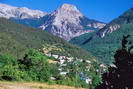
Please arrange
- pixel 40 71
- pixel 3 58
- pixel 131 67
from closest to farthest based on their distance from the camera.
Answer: pixel 131 67
pixel 40 71
pixel 3 58

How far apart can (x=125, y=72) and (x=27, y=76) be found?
258 feet

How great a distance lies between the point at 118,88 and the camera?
2370 centimetres

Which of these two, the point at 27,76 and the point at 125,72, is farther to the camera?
the point at 27,76

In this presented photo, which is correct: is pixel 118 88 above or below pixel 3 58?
below

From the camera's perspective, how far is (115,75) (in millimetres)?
23750

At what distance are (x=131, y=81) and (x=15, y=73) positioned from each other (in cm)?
7246

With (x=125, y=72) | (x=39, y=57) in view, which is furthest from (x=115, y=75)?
(x=39, y=57)

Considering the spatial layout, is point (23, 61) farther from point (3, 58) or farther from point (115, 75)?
point (115, 75)

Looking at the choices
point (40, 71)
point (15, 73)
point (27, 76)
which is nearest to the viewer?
point (15, 73)

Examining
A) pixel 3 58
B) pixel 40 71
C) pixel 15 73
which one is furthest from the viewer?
pixel 3 58

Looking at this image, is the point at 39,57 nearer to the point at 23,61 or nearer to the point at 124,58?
the point at 23,61

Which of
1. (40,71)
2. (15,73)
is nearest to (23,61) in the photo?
(40,71)

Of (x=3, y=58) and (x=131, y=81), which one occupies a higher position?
(x=3, y=58)

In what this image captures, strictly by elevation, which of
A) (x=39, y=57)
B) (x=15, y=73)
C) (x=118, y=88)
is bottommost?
(x=118, y=88)
